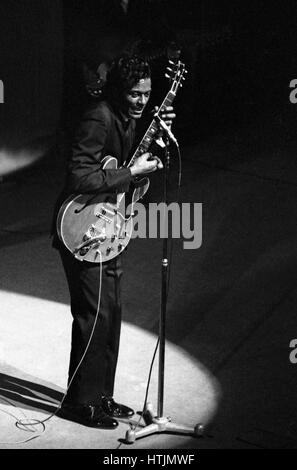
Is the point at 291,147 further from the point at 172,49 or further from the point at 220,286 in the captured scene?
the point at 172,49

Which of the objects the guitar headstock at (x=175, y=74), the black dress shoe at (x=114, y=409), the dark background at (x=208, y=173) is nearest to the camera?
the guitar headstock at (x=175, y=74)

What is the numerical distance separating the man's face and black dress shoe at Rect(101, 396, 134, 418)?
154 centimetres

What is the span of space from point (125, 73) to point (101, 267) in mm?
973

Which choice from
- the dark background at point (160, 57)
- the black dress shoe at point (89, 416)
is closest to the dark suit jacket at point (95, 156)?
the black dress shoe at point (89, 416)

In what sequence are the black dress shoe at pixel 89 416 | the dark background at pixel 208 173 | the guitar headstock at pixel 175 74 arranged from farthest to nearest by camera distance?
the dark background at pixel 208 173, the black dress shoe at pixel 89 416, the guitar headstock at pixel 175 74

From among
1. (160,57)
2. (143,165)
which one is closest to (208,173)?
(160,57)

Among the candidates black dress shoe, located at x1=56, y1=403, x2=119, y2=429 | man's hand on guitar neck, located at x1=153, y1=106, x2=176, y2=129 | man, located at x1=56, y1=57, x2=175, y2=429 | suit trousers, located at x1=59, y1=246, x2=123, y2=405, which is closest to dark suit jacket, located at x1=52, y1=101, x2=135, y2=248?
man, located at x1=56, y1=57, x2=175, y2=429

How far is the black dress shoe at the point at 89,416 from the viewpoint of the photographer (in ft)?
15.8

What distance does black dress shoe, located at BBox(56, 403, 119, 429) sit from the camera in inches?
189

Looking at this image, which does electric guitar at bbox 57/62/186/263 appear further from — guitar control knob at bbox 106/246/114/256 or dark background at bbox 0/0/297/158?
dark background at bbox 0/0/297/158

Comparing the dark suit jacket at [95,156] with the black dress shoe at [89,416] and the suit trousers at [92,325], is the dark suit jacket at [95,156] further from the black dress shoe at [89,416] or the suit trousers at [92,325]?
the black dress shoe at [89,416]

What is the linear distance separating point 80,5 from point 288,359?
5065mm

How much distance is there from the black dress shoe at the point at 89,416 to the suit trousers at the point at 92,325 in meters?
0.03
